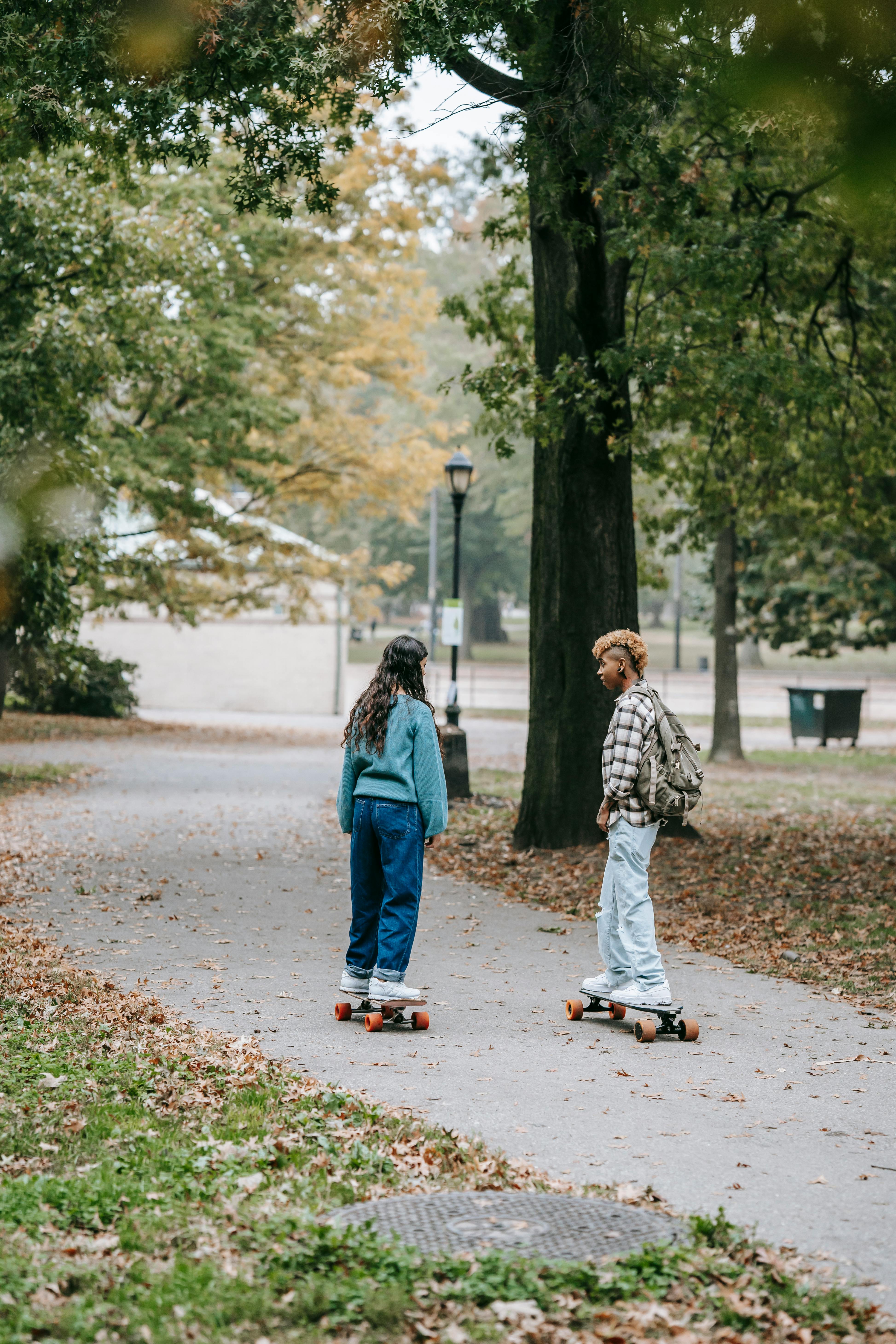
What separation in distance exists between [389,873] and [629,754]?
1.29 meters

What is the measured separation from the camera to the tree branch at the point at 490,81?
1041cm

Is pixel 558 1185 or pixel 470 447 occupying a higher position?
pixel 470 447

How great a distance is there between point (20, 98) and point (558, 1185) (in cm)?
771

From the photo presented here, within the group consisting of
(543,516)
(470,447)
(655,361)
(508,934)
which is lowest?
(508,934)

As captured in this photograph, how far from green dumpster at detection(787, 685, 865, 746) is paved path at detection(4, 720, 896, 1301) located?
1727 cm

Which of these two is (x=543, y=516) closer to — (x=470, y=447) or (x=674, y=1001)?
(x=674, y=1001)

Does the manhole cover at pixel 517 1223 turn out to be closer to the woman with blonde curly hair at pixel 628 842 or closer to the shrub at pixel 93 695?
the woman with blonde curly hair at pixel 628 842

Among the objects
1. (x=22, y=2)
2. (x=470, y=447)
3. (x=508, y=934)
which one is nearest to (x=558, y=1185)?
(x=508, y=934)

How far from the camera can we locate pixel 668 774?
662cm

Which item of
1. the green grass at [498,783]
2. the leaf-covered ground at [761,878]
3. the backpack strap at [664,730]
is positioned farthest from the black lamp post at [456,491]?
the backpack strap at [664,730]

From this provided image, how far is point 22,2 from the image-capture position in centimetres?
882

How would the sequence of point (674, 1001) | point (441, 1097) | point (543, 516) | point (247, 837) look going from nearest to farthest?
point (441, 1097)
point (674, 1001)
point (543, 516)
point (247, 837)

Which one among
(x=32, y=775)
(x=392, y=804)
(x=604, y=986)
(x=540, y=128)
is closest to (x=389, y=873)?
(x=392, y=804)

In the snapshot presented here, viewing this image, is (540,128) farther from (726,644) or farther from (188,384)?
(726,644)
